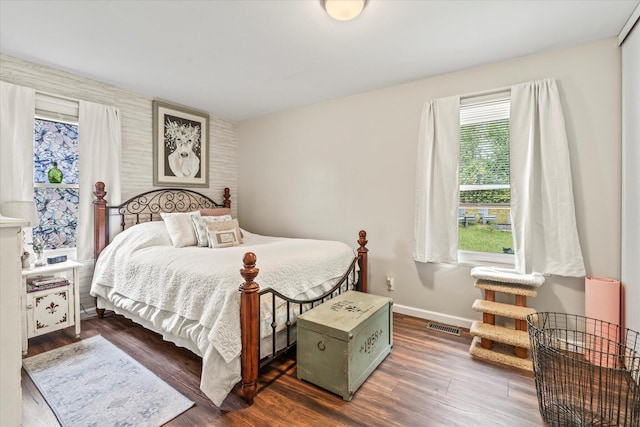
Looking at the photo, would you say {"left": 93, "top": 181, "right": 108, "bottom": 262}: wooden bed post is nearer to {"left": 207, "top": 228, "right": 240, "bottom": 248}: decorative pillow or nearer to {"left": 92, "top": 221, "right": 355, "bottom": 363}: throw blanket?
{"left": 92, "top": 221, "right": 355, "bottom": 363}: throw blanket

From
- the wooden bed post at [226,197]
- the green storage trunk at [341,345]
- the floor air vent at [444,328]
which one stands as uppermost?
the wooden bed post at [226,197]

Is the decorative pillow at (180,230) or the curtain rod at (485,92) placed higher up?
the curtain rod at (485,92)

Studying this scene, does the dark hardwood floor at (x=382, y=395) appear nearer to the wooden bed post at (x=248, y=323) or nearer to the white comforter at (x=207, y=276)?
the wooden bed post at (x=248, y=323)

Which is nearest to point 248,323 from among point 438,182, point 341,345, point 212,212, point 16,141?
point 341,345

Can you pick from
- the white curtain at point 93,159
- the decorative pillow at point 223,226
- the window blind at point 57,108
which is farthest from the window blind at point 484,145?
the window blind at point 57,108

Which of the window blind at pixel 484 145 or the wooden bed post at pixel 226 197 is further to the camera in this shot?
the wooden bed post at pixel 226 197

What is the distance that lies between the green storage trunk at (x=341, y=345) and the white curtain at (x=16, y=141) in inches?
110

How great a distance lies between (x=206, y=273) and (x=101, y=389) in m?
0.98

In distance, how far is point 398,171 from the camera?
3.22 meters

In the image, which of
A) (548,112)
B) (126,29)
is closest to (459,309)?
(548,112)

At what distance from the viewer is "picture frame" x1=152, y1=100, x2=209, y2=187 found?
367cm

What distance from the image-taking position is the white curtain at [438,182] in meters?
2.86

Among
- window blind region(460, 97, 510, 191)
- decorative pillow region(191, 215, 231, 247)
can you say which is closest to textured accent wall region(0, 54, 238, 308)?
decorative pillow region(191, 215, 231, 247)

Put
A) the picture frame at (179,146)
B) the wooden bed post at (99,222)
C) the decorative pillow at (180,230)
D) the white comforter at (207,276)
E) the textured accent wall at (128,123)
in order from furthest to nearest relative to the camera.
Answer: the picture frame at (179,146)
the wooden bed post at (99,222)
the decorative pillow at (180,230)
the textured accent wall at (128,123)
the white comforter at (207,276)
